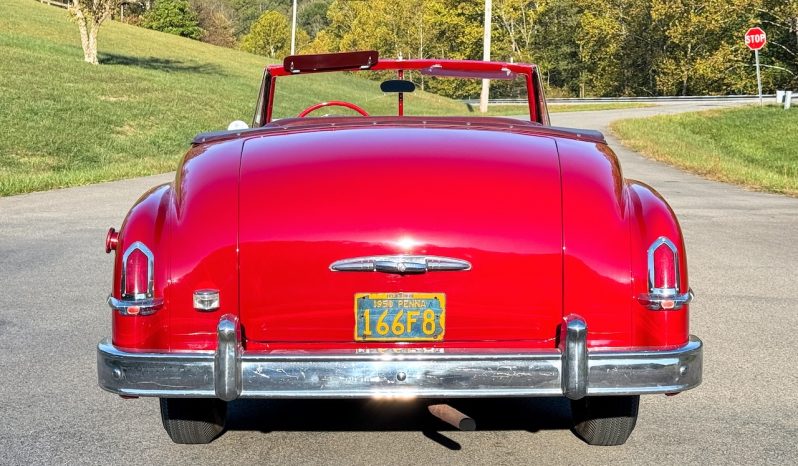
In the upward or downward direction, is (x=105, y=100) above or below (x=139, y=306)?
above

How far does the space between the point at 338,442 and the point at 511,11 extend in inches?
2907

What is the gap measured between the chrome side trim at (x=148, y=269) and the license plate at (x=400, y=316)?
2.35ft

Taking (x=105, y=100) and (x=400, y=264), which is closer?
(x=400, y=264)

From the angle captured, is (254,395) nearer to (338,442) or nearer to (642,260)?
(338,442)

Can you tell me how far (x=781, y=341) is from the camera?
6.38m

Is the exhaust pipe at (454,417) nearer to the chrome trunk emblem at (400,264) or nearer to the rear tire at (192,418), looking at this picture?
the chrome trunk emblem at (400,264)

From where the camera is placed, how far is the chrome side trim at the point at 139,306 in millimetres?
3781

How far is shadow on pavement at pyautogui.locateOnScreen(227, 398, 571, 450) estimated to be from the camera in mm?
4625

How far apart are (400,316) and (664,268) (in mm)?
934

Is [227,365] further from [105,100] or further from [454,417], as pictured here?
[105,100]

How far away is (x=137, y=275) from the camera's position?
3830mm

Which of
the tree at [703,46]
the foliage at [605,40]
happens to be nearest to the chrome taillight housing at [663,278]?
the foliage at [605,40]

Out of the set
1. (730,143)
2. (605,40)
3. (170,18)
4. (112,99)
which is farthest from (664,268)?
(170,18)

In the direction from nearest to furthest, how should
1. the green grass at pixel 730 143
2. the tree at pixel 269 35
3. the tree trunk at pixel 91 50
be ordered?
the green grass at pixel 730 143 → the tree trunk at pixel 91 50 → the tree at pixel 269 35
